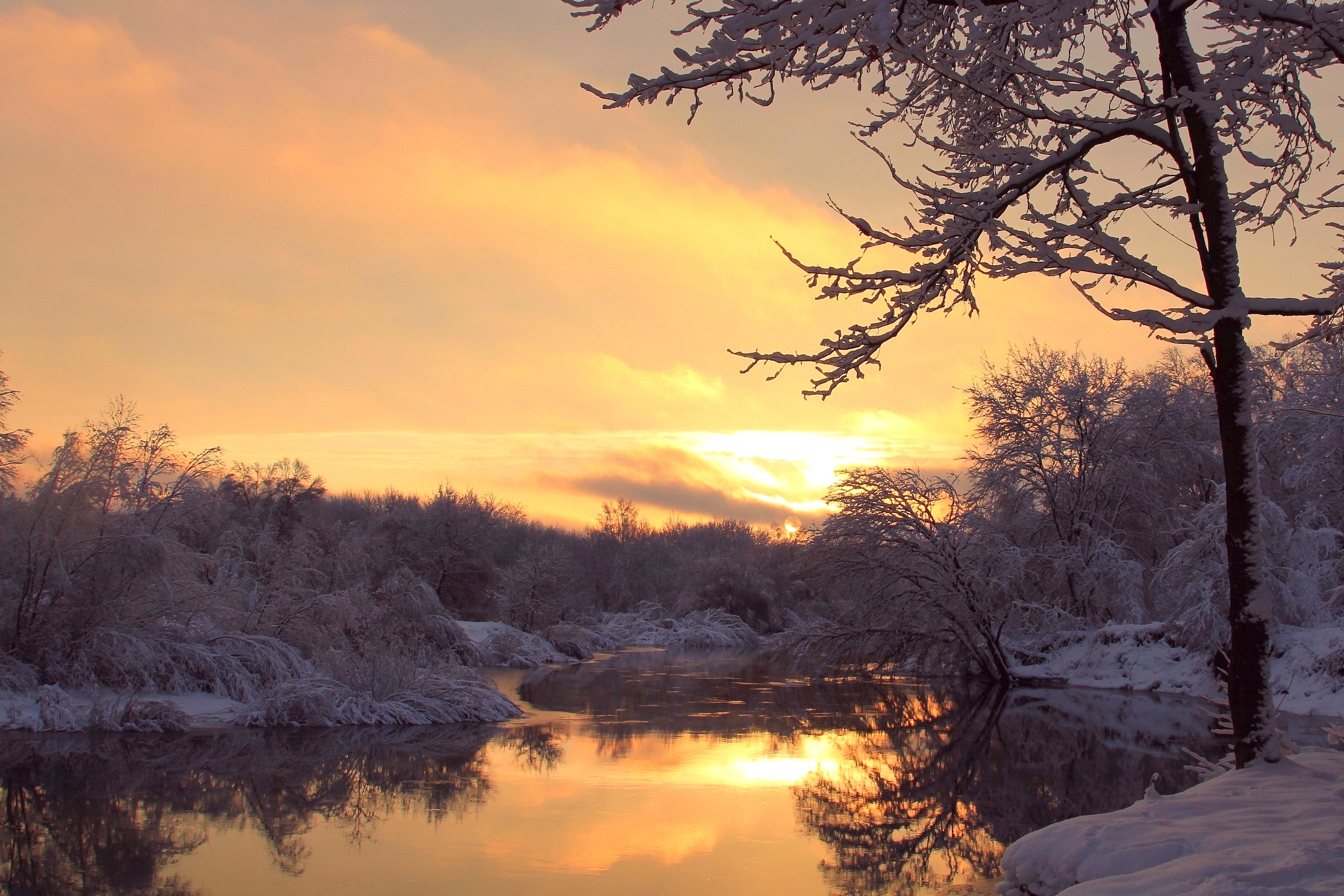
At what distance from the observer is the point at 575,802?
914 centimetres

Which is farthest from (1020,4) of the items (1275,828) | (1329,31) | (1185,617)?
(1185,617)

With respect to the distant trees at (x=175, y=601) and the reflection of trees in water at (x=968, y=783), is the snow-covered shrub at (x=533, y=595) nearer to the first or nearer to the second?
the distant trees at (x=175, y=601)

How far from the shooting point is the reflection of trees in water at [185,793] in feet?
22.0

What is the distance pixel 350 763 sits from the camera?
11055 mm

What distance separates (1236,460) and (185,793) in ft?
31.9

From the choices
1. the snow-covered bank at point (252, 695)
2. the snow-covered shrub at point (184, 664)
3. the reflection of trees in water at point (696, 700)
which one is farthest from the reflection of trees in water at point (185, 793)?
the reflection of trees in water at point (696, 700)

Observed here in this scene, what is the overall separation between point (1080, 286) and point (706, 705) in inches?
547

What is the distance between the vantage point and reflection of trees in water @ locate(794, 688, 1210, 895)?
7246 mm

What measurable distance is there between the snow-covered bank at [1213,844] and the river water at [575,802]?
131 cm

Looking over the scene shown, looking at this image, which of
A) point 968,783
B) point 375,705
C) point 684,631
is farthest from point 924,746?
point 684,631

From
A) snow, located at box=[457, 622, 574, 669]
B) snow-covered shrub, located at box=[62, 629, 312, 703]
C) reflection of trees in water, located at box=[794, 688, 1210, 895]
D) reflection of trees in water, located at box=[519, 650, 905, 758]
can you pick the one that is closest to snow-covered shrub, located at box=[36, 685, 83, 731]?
snow-covered shrub, located at box=[62, 629, 312, 703]

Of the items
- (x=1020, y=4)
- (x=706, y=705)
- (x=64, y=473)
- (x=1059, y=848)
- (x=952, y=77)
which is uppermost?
(x=1020, y=4)

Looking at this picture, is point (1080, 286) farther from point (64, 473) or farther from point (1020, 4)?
point (64, 473)

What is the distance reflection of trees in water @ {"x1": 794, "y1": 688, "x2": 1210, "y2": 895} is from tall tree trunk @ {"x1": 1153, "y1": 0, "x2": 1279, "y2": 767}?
7.09 ft
